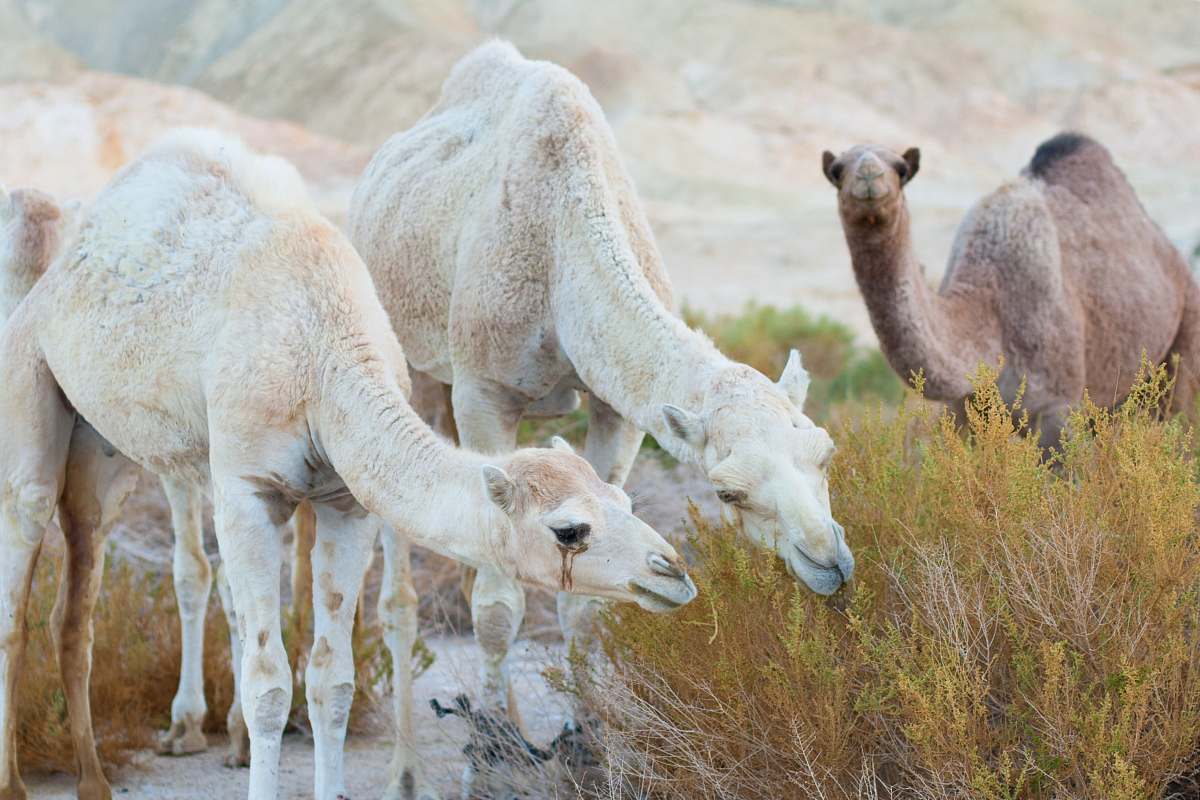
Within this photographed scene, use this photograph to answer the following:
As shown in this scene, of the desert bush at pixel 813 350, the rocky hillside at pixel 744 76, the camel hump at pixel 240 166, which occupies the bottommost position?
the rocky hillside at pixel 744 76

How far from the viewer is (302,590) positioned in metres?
6.71

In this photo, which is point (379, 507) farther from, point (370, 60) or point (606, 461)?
point (370, 60)

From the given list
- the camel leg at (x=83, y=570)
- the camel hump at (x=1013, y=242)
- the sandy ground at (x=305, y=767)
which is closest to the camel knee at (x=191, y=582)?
the sandy ground at (x=305, y=767)

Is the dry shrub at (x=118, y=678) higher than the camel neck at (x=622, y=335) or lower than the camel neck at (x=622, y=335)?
lower

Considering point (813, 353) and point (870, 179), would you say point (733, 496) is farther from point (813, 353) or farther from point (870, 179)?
point (813, 353)

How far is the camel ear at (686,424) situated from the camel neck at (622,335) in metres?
0.07

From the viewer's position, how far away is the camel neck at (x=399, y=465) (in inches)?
151

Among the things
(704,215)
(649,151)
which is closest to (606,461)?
(704,215)

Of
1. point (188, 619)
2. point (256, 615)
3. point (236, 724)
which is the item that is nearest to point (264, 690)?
point (256, 615)

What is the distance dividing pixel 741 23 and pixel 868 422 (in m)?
23.6

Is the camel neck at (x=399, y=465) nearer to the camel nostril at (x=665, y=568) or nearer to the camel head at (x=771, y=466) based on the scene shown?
the camel nostril at (x=665, y=568)

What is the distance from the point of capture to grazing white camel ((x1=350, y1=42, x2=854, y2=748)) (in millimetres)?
4266

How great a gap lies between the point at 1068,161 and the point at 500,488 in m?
4.73

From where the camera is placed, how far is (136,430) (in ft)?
15.5
